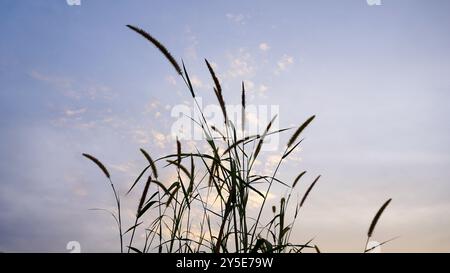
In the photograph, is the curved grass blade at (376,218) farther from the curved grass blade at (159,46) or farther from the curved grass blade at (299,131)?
the curved grass blade at (159,46)

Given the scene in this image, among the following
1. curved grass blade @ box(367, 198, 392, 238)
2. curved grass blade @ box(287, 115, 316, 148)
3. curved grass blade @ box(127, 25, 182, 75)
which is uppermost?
curved grass blade @ box(127, 25, 182, 75)

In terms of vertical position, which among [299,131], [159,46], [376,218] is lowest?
[376,218]

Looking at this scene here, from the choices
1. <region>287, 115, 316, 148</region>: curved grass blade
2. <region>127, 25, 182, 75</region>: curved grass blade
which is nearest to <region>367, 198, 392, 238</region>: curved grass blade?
<region>287, 115, 316, 148</region>: curved grass blade

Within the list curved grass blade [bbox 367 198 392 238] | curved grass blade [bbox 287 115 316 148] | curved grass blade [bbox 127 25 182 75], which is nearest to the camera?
curved grass blade [bbox 127 25 182 75]

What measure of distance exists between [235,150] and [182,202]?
1.91 feet

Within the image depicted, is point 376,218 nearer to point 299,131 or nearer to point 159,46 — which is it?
point 299,131

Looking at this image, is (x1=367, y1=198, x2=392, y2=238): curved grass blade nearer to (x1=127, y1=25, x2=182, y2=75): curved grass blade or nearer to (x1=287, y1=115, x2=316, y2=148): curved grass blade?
(x1=287, y1=115, x2=316, y2=148): curved grass blade

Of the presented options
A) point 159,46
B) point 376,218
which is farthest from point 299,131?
point 159,46
